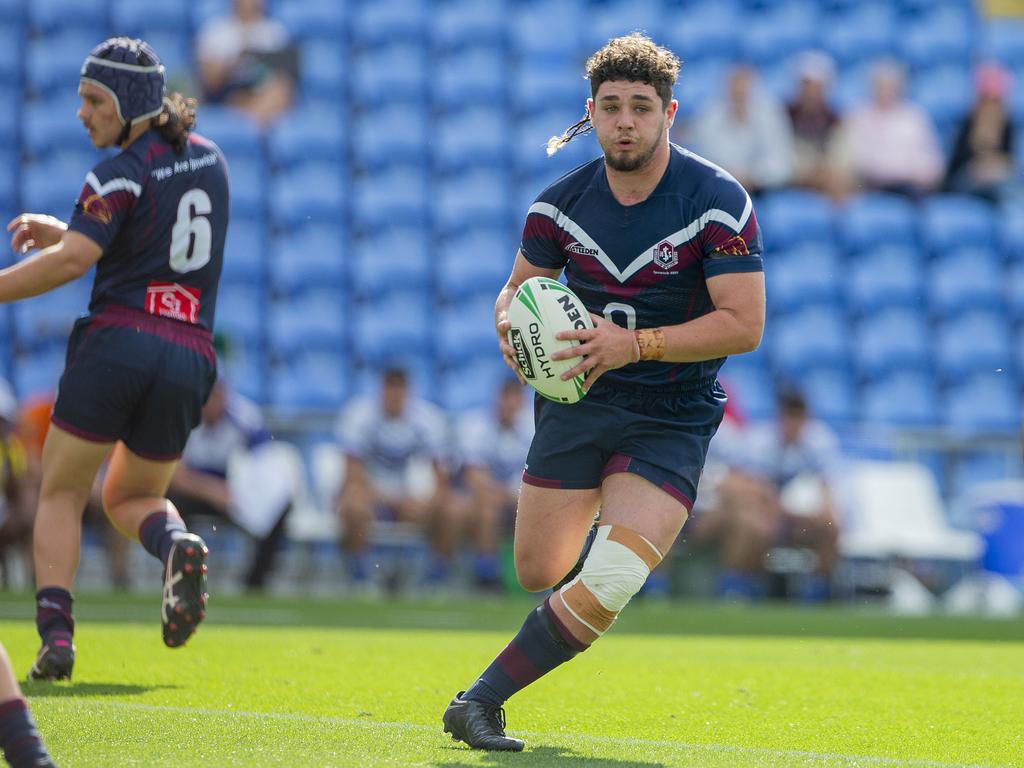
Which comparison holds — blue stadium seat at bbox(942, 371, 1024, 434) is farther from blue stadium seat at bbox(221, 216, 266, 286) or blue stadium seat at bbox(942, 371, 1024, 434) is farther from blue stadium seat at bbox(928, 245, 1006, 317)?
blue stadium seat at bbox(221, 216, 266, 286)

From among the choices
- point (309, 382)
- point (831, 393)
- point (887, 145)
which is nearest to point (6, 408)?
point (309, 382)

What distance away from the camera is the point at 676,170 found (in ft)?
16.1

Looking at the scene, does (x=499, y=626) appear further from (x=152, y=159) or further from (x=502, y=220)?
(x=502, y=220)

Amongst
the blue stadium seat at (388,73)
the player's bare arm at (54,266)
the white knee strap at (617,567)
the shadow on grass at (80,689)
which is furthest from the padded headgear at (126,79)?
the blue stadium seat at (388,73)

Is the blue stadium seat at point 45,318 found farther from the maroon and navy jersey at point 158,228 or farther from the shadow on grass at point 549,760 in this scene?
the shadow on grass at point 549,760

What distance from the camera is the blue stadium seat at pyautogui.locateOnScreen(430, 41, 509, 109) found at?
52.6 ft

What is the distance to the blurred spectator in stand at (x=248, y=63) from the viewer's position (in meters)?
15.2

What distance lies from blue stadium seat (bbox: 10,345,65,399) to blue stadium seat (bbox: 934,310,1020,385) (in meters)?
8.61

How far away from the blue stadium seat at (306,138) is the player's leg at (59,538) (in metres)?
9.60

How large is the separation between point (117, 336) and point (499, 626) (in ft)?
13.8

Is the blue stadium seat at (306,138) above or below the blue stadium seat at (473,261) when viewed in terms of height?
above

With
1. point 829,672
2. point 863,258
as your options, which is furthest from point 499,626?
point 863,258

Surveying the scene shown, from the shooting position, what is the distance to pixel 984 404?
15.2 metres

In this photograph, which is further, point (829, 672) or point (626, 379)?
point (829, 672)
